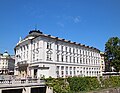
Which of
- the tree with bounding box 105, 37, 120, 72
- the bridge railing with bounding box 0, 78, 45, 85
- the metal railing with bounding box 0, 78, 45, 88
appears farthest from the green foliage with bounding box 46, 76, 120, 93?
the tree with bounding box 105, 37, 120, 72

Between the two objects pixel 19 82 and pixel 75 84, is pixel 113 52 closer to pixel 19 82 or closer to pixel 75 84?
pixel 75 84

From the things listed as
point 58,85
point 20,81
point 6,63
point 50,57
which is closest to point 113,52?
point 50,57

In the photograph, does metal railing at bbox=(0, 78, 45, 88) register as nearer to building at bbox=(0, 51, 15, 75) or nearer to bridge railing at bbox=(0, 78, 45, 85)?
bridge railing at bbox=(0, 78, 45, 85)

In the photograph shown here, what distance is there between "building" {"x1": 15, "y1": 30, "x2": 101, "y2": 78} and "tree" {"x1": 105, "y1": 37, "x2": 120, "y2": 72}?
8.77 metres

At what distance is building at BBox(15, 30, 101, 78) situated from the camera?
48.2 m

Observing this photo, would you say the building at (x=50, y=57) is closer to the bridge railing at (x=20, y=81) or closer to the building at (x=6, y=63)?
the bridge railing at (x=20, y=81)

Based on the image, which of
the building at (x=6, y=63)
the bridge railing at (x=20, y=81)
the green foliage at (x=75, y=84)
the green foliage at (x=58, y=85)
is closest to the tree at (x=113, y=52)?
the green foliage at (x=75, y=84)

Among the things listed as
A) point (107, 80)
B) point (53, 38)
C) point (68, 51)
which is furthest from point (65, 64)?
point (107, 80)

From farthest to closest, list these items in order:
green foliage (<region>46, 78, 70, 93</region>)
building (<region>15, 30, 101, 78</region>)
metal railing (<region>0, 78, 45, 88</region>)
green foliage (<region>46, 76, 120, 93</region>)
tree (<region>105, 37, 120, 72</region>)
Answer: tree (<region>105, 37, 120, 72</region>)
building (<region>15, 30, 101, 78</region>)
green foliage (<region>46, 76, 120, 93</region>)
green foliage (<region>46, 78, 70, 93</region>)
metal railing (<region>0, 78, 45, 88</region>)

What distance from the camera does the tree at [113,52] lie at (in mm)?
67831

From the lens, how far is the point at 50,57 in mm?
49719

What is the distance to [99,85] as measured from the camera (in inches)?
1939

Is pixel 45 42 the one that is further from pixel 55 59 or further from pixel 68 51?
pixel 68 51

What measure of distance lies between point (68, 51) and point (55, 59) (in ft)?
22.9
